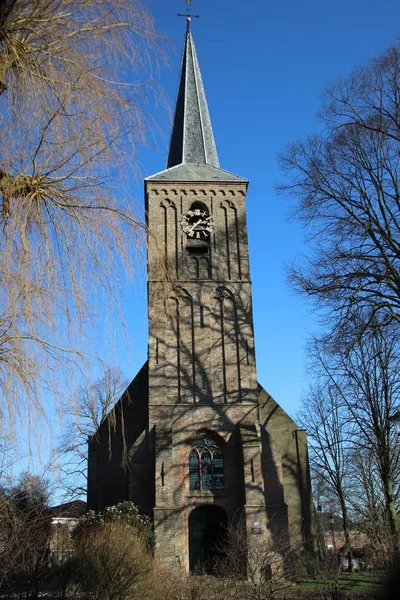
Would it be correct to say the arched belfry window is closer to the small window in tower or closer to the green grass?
the small window in tower

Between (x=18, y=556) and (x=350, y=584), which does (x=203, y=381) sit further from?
(x=18, y=556)

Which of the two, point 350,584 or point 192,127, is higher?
point 192,127

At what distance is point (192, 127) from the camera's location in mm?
29250

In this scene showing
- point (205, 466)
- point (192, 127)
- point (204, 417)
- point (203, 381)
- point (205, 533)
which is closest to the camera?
point (205, 533)

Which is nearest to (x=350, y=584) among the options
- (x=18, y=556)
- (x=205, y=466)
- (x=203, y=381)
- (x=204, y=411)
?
(x=18, y=556)

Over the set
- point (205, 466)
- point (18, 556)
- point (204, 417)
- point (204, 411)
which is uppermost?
point (204, 411)

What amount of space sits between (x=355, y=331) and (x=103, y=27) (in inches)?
331

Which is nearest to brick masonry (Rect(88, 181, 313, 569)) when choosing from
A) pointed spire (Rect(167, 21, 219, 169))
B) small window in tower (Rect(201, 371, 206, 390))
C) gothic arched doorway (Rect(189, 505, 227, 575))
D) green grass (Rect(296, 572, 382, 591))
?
small window in tower (Rect(201, 371, 206, 390))

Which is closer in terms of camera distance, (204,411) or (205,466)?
(205,466)

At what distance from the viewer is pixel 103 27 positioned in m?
5.68

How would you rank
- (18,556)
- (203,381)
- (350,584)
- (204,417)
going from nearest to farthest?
(18,556) → (350,584) → (204,417) → (203,381)

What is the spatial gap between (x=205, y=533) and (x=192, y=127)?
60.4 feet

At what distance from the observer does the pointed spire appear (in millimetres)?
28531

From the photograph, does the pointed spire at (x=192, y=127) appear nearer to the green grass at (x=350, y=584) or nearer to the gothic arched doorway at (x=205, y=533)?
the gothic arched doorway at (x=205, y=533)
